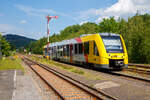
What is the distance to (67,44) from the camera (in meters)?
23.4

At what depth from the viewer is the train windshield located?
1419 cm

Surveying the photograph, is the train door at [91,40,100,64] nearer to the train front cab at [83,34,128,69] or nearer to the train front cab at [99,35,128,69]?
the train front cab at [83,34,128,69]

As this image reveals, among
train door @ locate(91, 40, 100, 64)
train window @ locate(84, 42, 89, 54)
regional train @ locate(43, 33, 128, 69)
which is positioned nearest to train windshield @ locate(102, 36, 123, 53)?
regional train @ locate(43, 33, 128, 69)

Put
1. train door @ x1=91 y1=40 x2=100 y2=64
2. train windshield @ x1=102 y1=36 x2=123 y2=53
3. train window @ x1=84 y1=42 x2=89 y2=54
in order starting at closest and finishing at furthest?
1. train windshield @ x1=102 y1=36 x2=123 y2=53
2. train door @ x1=91 y1=40 x2=100 y2=64
3. train window @ x1=84 y1=42 x2=89 y2=54

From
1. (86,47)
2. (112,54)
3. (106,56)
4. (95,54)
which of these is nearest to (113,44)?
(112,54)

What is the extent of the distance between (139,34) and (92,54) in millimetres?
12479

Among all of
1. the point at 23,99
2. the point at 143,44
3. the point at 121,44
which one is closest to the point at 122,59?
the point at 121,44

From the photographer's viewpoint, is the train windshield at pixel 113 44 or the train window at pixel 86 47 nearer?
the train windshield at pixel 113 44

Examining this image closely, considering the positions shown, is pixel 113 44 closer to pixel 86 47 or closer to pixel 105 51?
pixel 105 51

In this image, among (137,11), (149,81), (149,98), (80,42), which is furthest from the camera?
(137,11)

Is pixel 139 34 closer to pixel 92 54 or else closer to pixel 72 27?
pixel 92 54

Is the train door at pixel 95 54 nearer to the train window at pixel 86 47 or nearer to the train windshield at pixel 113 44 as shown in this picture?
the train windshield at pixel 113 44

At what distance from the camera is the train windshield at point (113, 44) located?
46.5 feet

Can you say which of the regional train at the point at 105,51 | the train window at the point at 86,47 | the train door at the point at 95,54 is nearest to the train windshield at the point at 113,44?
the regional train at the point at 105,51
